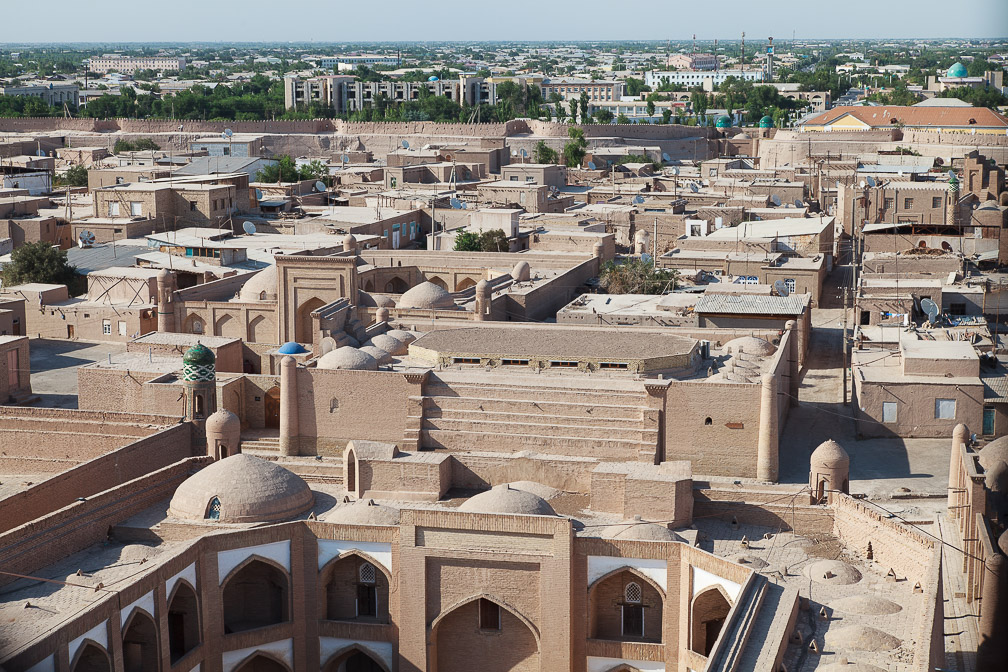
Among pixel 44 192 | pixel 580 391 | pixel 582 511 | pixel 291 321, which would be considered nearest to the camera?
pixel 582 511

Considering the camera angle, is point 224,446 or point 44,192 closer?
point 224,446

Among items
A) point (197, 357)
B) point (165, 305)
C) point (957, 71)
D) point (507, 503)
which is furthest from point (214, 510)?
point (957, 71)

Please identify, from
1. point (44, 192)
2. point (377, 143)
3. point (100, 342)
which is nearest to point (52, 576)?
point (100, 342)

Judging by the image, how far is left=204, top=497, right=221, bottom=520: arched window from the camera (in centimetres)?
2233

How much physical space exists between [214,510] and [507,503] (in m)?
4.71

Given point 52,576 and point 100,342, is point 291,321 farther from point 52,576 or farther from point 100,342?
point 52,576

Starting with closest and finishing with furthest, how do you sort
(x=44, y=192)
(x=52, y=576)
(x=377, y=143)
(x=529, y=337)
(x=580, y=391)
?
(x=52, y=576), (x=580, y=391), (x=529, y=337), (x=44, y=192), (x=377, y=143)

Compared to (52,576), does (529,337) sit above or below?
above

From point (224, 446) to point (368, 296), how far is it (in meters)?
10.2

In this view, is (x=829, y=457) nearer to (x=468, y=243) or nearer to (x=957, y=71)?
(x=468, y=243)

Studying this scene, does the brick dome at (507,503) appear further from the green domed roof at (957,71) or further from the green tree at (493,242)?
the green domed roof at (957,71)

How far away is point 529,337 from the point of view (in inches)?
1149

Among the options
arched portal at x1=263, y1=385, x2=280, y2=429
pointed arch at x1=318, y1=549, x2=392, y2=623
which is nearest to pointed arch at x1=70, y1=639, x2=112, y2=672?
pointed arch at x1=318, y1=549, x2=392, y2=623

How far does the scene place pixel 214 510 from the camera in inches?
881
